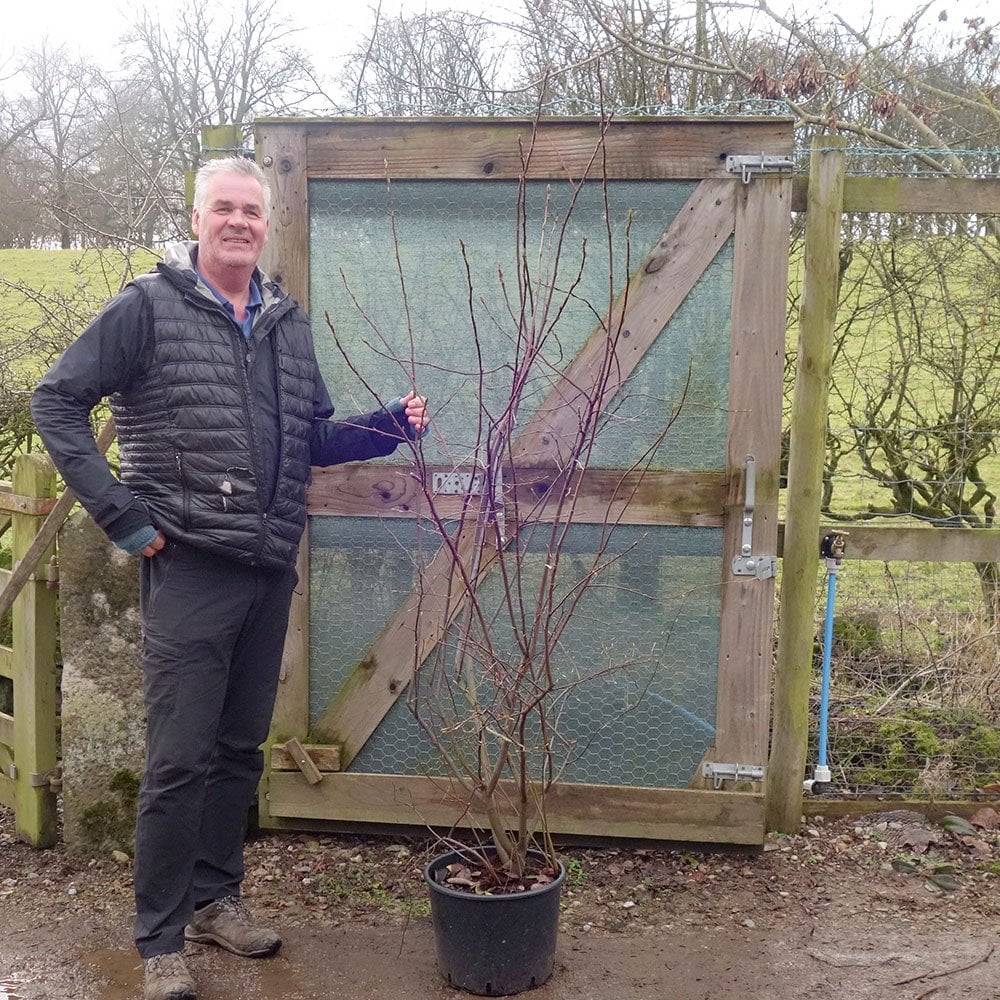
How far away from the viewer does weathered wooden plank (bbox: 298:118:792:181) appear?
3.63 m

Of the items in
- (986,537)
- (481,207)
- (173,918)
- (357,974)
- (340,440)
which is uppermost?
(481,207)

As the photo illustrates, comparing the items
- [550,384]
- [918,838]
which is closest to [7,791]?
[550,384]

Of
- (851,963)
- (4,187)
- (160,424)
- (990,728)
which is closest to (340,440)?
(160,424)

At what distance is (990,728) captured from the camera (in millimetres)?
4465

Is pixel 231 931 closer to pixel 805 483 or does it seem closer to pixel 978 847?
pixel 805 483

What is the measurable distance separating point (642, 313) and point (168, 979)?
2523 mm

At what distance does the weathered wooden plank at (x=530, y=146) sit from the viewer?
3.63 metres

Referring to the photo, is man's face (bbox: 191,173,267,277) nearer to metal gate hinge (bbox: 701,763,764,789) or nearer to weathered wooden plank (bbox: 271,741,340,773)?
weathered wooden plank (bbox: 271,741,340,773)

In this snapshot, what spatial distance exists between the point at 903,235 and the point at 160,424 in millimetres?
3763

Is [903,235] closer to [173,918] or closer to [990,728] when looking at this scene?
[990,728]

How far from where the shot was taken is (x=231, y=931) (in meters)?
3.26

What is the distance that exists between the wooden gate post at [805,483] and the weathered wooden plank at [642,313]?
0.38 meters

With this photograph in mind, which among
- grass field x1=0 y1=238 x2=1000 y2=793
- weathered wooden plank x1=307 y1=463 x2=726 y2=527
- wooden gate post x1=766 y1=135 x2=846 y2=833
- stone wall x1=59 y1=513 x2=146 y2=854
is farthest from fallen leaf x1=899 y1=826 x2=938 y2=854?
stone wall x1=59 y1=513 x2=146 y2=854

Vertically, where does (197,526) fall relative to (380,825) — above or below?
above
